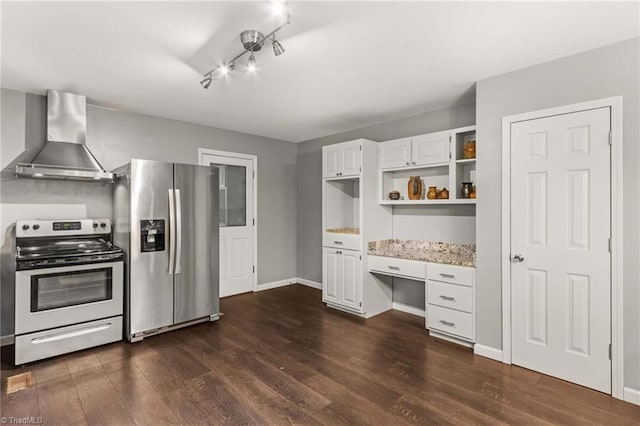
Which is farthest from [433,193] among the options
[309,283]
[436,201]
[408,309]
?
[309,283]

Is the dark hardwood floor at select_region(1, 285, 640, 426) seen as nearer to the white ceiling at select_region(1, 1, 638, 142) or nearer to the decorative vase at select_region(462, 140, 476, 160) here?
the decorative vase at select_region(462, 140, 476, 160)

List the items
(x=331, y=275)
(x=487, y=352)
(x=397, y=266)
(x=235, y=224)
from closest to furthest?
(x=487, y=352), (x=397, y=266), (x=331, y=275), (x=235, y=224)

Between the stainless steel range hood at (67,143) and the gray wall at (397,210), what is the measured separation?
9.83 feet

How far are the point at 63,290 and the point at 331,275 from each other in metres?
2.88

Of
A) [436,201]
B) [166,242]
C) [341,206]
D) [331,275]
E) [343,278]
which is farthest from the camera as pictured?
[341,206]

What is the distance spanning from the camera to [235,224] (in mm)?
5020

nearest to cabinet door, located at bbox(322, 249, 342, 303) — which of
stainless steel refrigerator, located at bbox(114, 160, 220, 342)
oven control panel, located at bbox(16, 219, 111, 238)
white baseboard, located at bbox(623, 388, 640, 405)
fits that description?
stainless steel refrigerator, located at bbox(114, 160, 220, 342)

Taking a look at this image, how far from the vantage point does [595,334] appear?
241 centimetres

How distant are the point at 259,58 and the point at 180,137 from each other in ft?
7.65

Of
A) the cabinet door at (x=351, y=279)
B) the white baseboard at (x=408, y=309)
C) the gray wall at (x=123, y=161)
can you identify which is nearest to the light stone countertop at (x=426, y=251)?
the cabinet door at (x=351, y=279)

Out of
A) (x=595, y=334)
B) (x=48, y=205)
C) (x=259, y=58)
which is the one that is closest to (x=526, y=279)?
(x=595, y=334)

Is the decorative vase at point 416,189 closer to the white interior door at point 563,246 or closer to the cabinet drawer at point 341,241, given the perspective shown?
the cabinet drawer at point 341,241

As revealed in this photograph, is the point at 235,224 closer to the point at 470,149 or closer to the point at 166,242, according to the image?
the point at 166,242

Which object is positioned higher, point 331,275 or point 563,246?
point 563,246
